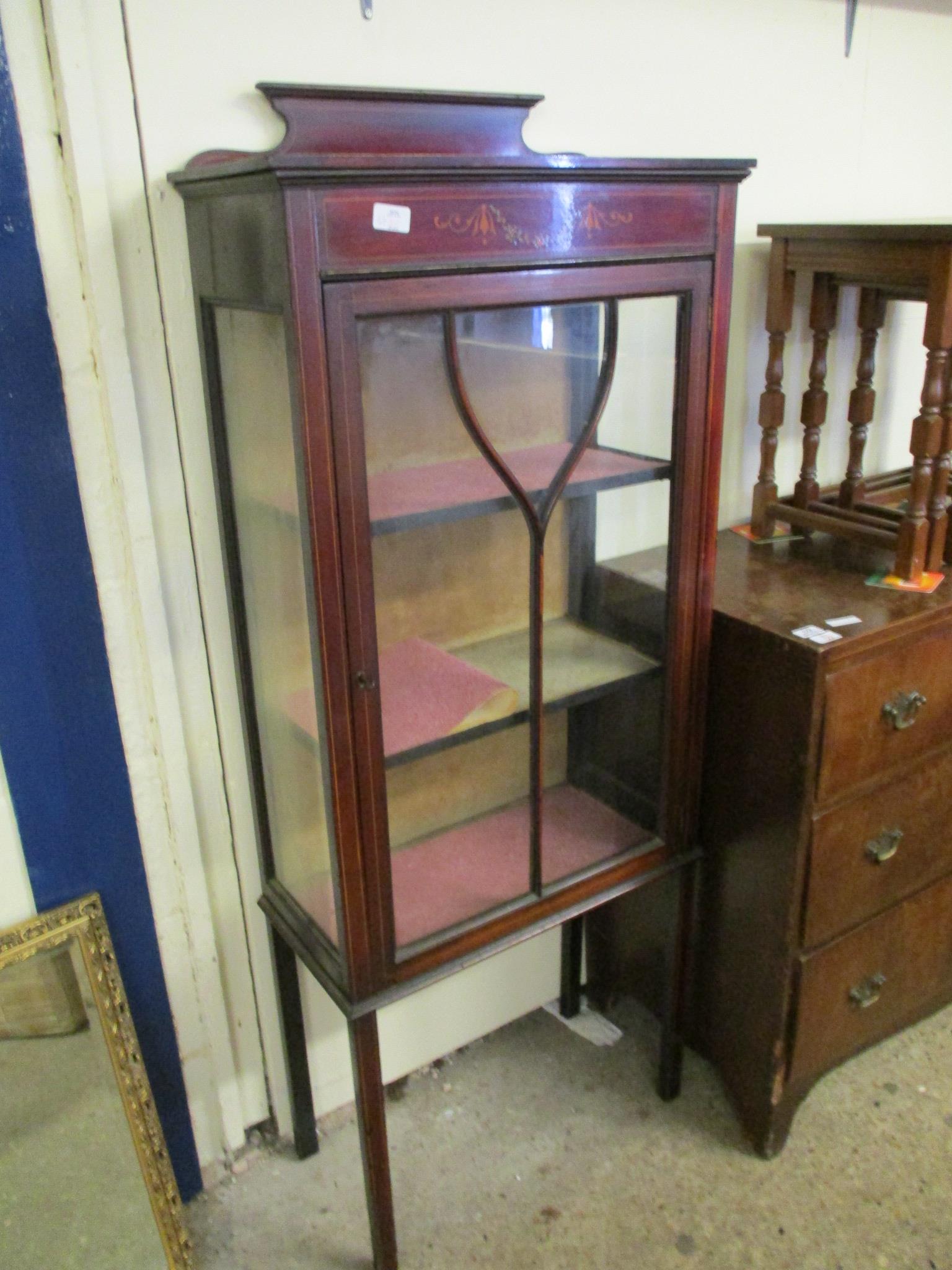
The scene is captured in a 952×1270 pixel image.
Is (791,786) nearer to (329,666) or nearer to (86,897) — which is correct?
(329,666)

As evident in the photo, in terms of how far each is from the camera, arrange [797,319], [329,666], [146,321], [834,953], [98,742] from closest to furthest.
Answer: [329,666]
[146,321]
[98,742]
[834,953]
[797,319]

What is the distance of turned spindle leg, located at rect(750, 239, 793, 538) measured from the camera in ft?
5.12

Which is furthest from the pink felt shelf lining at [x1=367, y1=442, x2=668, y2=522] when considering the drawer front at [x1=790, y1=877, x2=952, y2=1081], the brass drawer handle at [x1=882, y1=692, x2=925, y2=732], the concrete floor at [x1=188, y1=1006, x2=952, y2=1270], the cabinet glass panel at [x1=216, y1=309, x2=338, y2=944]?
the concrete floor at [x1=188, y1=1006, x2=952, y2=1270]

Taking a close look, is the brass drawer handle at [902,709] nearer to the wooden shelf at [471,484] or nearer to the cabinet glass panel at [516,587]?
the cabinet glass panel at [516,587]

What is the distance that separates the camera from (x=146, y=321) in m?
1.14

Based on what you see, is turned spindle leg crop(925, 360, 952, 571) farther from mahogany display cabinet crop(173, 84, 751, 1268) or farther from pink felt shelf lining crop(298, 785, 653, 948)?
pink felt shelf lining crop(298, 785, 653, 948)

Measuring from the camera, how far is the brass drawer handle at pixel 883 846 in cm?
145

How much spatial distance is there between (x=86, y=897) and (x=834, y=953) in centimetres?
109

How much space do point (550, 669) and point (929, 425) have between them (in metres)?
0.65

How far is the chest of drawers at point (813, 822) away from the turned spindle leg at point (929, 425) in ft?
0.24

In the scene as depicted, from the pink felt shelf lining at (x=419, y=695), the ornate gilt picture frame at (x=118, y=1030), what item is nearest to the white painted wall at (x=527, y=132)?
the ornate gilt picture frame at (x=118, y=1030)

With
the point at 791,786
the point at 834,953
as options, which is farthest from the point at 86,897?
the point at 834,953

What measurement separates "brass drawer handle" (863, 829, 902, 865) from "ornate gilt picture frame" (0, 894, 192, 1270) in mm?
1085

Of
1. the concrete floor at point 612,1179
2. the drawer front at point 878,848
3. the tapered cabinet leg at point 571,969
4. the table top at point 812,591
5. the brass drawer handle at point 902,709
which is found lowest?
the concrete floor at point 612,1179
